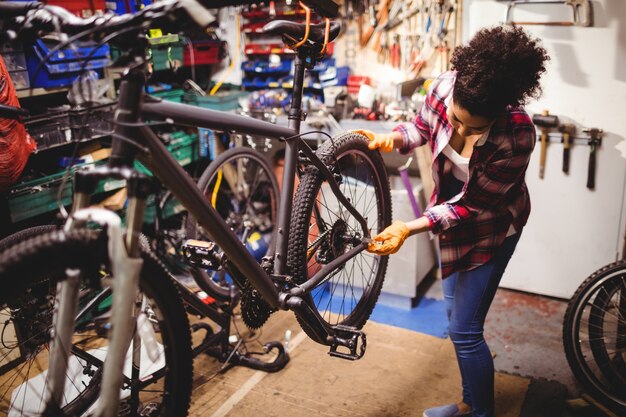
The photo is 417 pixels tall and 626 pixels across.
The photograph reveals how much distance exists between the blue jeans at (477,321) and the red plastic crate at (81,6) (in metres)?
2.31

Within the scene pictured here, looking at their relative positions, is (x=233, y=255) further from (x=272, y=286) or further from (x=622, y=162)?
(x=622, y=162)

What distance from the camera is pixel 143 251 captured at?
3.96ft

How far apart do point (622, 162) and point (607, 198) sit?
21cm

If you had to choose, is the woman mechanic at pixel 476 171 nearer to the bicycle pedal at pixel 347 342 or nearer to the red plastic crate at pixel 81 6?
the bicycle pedal at pixel 347 342

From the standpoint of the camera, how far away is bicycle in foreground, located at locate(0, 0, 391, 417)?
1.12 m

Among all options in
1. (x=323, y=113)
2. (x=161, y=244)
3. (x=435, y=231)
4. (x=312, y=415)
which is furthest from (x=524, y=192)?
(x=161, y=244)

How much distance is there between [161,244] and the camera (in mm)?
3184

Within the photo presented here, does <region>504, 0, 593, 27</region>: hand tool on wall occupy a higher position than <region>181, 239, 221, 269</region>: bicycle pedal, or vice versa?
<region>504, 0, 593, 27</region>: hand tool on wall

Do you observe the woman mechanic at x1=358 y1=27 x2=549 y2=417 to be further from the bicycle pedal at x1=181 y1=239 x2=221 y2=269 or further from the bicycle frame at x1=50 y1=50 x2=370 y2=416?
the bicycle pedal at x1=181 y1=239 x2=221 y2=269

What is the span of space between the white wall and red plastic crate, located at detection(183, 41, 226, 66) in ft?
5.61

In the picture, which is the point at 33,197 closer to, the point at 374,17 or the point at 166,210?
the point at 166,210

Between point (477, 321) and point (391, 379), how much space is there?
0.67m

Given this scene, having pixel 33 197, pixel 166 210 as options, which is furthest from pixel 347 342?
pixel 166 210

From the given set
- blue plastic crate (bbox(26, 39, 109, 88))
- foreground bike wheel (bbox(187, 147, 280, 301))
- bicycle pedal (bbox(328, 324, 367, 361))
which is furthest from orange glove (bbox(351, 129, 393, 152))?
blue plastic crate (bbox(26, 39, 109, 88))
